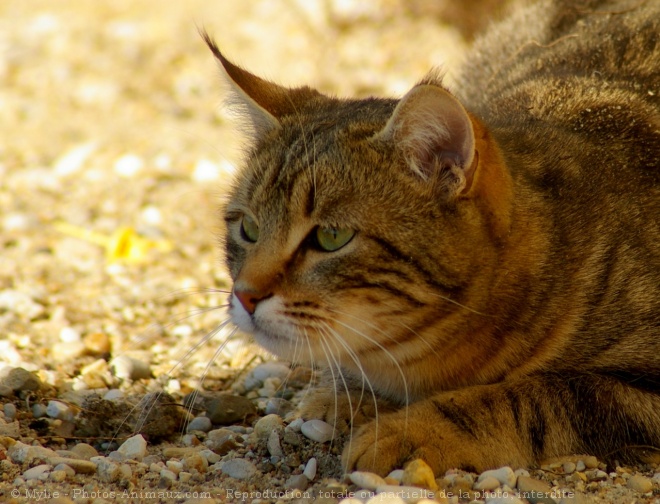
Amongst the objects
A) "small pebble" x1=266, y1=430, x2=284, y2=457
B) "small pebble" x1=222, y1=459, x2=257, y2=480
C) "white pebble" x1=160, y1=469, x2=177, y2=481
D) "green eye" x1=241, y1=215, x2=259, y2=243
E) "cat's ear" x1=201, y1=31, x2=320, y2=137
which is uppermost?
"cat's ear" x1=201, y1=31, x2=320, y2=137

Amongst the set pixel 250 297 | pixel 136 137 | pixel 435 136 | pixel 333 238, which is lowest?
pixel 250 297

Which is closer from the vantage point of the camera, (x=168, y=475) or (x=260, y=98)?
(x=168, y=475)

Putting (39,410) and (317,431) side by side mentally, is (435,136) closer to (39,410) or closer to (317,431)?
(317,431)

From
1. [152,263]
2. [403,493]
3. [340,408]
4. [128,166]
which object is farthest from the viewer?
[128,166]

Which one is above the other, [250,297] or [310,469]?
[250,297]

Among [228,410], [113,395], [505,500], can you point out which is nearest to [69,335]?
[113,395]

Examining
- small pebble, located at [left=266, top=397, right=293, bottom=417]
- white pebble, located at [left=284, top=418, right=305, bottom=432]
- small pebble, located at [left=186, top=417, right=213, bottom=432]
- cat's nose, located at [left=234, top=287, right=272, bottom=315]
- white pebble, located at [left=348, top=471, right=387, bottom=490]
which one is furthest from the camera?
small pebble, located at [left=266, top=397, right=293, bottom=417]

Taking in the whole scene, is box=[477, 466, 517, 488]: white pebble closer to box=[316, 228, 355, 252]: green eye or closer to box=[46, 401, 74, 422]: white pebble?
box=[316, 228, 355, 252]: green eye

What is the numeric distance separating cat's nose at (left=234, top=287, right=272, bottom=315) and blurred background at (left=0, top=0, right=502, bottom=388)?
986 millimetres

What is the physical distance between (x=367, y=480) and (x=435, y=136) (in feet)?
3.68

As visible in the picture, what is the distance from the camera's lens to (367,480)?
2582 millimetres

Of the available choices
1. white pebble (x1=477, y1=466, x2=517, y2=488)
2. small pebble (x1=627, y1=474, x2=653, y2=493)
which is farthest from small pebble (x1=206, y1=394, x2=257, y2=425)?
small pebble (x1=627, y1=474, x2=653, y2=493)

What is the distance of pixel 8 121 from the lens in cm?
686

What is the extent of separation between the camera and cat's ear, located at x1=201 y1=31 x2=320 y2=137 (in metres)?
3.35
